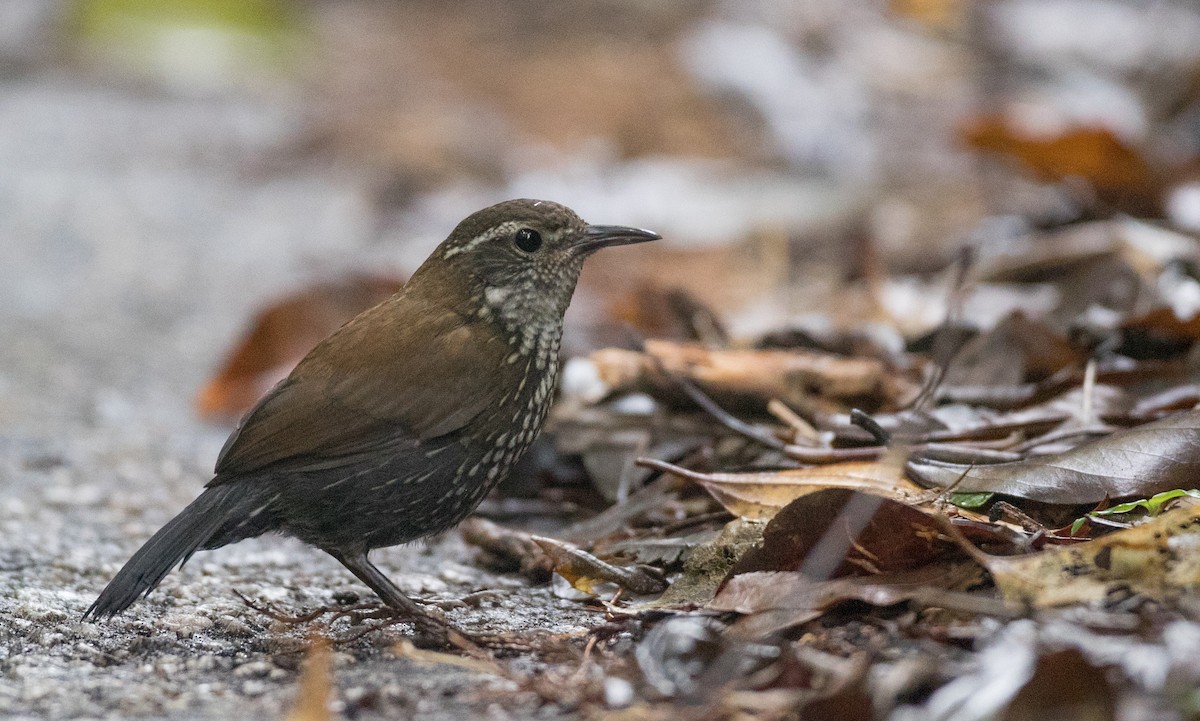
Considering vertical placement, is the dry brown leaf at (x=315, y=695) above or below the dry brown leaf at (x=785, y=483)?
above

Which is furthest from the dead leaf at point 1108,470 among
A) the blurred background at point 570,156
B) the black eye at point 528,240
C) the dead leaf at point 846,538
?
the blurred background at point 570,156

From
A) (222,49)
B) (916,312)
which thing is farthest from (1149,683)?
(222,49)

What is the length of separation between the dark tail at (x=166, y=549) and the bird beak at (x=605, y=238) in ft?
3.80

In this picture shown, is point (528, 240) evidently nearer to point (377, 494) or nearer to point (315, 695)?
point (377, 494)

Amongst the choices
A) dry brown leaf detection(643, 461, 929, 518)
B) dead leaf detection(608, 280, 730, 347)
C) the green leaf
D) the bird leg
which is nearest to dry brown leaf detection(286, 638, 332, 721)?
the bird leg

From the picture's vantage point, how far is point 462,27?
1361cm

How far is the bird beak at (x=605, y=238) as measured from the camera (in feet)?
12.4

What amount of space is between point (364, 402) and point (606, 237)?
0.85 m

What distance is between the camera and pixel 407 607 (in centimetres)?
325

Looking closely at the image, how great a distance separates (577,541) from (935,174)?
5124mm

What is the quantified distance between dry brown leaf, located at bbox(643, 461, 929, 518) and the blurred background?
1510mm

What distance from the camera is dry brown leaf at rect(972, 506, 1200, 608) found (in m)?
2.59

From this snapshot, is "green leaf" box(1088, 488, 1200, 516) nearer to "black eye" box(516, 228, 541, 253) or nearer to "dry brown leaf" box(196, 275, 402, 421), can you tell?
"black eye" box(516, 228, 541, 253)

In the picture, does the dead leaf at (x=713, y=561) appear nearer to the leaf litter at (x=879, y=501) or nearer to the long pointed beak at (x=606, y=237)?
the leaf litter at (x=879, y=501)
